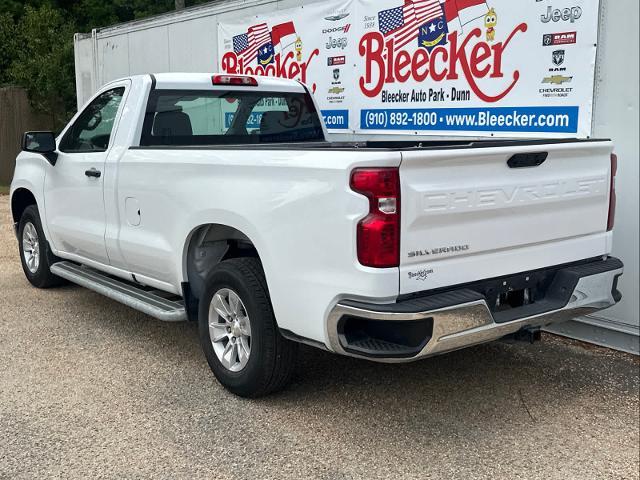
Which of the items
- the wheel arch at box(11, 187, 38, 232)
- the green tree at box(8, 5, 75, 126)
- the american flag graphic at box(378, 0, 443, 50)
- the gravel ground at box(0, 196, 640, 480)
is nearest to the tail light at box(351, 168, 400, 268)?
the gravel ground at box(0, 196, 640, 480)

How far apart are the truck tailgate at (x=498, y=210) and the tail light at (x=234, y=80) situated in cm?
246

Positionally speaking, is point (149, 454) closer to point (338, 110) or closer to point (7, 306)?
point (7, 306)

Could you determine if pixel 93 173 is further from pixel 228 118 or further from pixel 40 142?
pixel 228 118

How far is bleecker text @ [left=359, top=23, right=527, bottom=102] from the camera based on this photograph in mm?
5844

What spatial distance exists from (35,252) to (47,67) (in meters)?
11.9

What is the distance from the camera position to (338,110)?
24.8 feet

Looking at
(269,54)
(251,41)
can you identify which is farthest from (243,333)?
(251,41)

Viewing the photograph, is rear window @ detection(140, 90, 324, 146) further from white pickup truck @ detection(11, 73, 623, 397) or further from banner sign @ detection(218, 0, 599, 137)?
banner sign @ detection(218, 0, 599, 137)

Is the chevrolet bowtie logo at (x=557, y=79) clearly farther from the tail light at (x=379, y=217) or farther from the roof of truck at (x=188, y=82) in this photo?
the tail light at (x=379, y=217)

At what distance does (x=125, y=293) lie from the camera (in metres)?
5.12

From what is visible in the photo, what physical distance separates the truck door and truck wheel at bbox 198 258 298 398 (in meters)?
1.42

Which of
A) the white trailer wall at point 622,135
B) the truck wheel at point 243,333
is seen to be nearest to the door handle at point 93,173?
the truck wheel at point 243,333

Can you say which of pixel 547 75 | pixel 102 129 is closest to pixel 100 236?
pixel 102 129

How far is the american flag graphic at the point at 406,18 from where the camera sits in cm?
629
